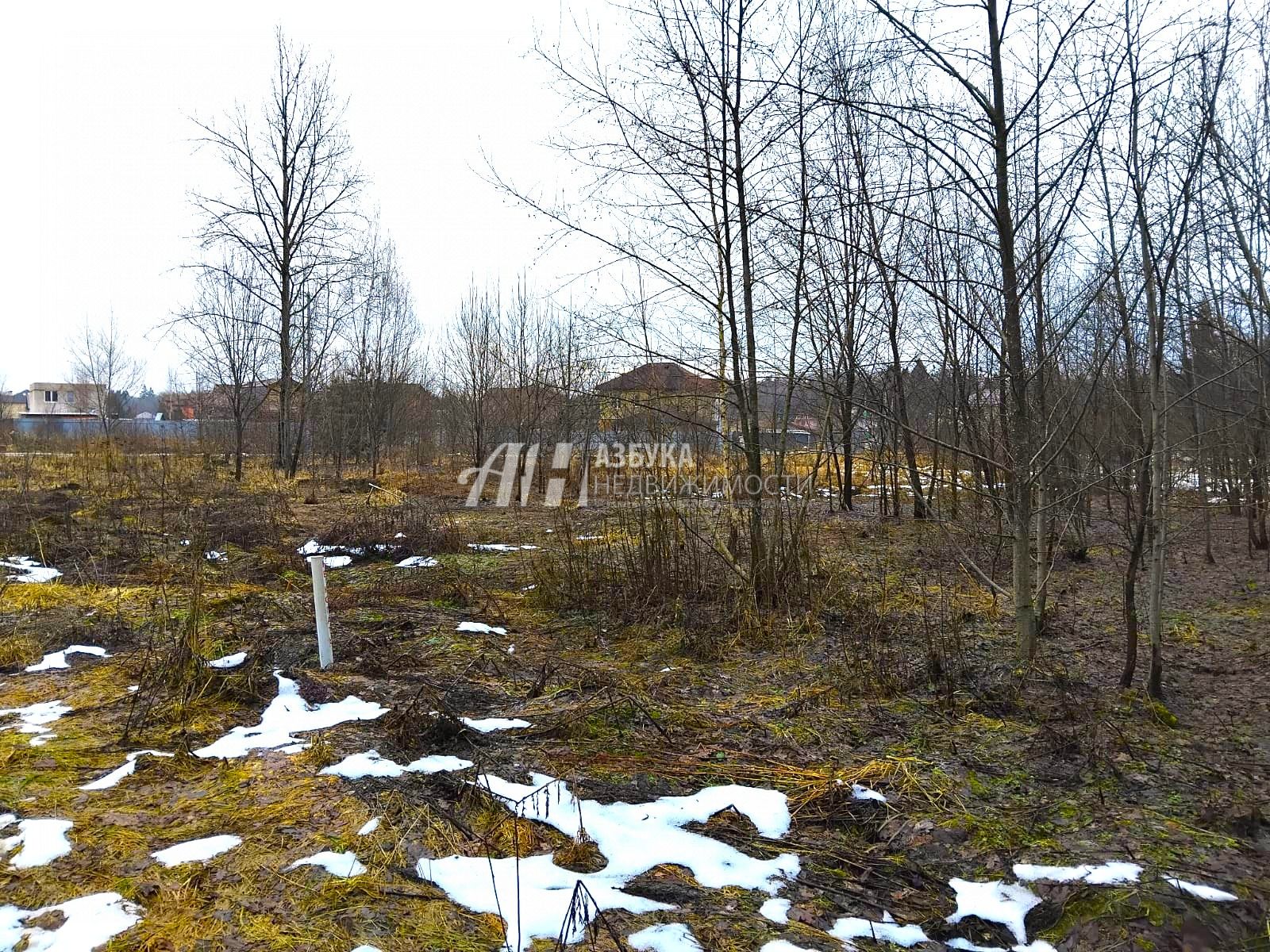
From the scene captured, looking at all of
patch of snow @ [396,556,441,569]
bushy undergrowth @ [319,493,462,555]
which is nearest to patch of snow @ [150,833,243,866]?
patch of snow @ [396,556,441,569]

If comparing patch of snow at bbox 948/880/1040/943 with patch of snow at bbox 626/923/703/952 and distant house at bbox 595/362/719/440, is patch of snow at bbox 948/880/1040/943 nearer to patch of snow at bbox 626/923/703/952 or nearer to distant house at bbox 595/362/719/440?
patch of snow at bbox 626/923/703/952

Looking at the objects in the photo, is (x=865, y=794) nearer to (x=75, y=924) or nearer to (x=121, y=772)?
(x=75, y=924)

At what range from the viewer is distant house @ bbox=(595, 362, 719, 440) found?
5320 mm

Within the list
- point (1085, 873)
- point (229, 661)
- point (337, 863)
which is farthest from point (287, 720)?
point (1085, 873)

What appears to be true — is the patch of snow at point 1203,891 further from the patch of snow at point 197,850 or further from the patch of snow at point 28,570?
the patch of snow at point 28,570

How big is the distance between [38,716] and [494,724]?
2.40 m

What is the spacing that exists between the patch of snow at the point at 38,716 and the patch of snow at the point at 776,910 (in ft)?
11.2

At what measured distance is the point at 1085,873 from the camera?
2211 millimetres

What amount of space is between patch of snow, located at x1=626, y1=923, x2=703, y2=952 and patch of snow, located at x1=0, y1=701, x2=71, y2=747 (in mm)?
3098

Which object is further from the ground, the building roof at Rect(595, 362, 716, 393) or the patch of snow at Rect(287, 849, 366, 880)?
the building roof at Rect(595, 362, 716, 393)

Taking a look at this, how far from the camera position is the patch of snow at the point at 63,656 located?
438cm

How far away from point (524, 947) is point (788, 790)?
1.32m

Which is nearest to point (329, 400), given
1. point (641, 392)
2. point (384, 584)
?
point (384, 584)

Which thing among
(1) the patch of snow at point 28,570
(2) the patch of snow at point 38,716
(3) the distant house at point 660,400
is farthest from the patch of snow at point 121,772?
(1) the patch of snow at point 28,570
